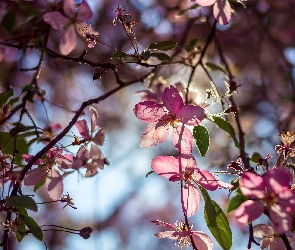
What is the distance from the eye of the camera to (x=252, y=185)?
743 millimetres

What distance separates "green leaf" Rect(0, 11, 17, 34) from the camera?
1075mm

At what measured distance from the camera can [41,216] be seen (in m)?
3.04

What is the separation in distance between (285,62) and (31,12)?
3.57 feet

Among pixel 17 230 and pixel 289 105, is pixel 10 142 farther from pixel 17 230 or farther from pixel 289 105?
pixel 289 105

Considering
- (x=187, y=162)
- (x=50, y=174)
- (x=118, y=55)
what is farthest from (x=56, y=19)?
(x=187, y=162)

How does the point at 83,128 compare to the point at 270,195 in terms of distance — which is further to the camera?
the point at 83,128

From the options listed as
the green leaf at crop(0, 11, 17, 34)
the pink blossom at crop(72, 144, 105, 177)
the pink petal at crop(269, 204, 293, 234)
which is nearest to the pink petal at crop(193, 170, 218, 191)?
the pink petal at crop(269, 204, 293, 234)

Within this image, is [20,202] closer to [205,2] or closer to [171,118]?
[171,118]

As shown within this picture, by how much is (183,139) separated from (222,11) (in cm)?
25

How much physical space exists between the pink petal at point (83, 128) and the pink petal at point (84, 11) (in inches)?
7.9

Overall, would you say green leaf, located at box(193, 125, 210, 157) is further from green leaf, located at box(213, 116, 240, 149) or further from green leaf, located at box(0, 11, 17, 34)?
green leaf, located at box(0, 11, 17, 34)

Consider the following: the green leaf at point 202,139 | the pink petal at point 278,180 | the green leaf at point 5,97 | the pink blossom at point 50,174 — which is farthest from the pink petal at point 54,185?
the pink petal at point 278,180

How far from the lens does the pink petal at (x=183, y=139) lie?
85 centimetres

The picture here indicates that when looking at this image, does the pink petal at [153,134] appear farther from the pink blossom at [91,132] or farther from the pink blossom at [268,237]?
the pink blossom at [268,237]
